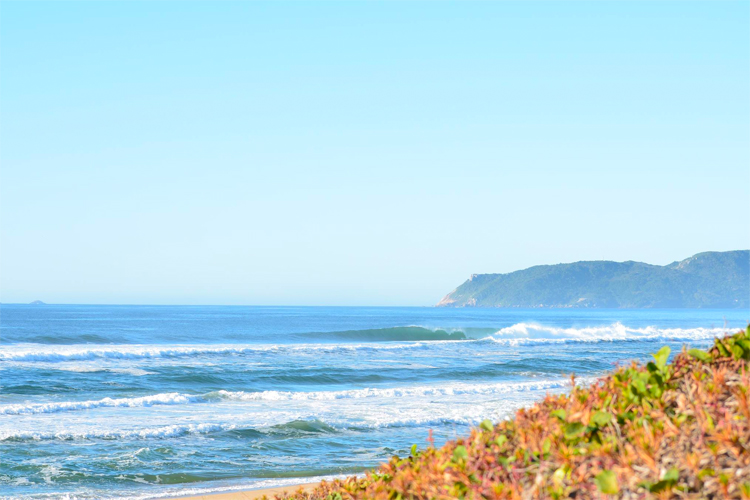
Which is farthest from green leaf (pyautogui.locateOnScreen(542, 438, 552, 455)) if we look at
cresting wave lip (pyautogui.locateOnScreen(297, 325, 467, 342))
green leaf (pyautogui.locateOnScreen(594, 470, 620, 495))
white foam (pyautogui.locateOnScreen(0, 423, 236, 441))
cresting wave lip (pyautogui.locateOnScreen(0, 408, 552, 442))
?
cresting wave lip (pyautogui.locateOnScreen(297, 325, 467, 342))

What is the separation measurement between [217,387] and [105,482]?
40.3 feet

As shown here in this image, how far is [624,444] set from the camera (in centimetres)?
270

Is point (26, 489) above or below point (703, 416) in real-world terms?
below

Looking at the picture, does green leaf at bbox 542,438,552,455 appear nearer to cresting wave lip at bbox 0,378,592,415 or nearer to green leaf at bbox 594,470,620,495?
green leaf at bbox 594,470,620,495

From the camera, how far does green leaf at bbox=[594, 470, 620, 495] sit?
2436 mm

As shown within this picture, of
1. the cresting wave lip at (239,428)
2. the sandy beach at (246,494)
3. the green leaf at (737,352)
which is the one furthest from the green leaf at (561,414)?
the cresting wave lip at (239,428)

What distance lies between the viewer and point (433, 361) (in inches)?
A: 1314

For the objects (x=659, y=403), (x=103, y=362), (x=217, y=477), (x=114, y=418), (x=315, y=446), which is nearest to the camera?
(x=659, y=403)

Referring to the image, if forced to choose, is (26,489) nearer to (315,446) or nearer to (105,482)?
(105,482)

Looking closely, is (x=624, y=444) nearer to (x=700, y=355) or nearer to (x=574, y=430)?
(x=574, y=430)

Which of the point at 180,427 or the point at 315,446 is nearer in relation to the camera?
the point at 315,446

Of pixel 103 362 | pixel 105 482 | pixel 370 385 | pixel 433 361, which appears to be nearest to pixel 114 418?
pixel 105 482

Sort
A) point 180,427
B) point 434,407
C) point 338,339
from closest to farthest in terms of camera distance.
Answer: point 180,427 → point 434,407 → point 338,339

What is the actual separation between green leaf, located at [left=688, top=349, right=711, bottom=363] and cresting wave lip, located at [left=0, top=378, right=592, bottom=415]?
16734 millimetres
